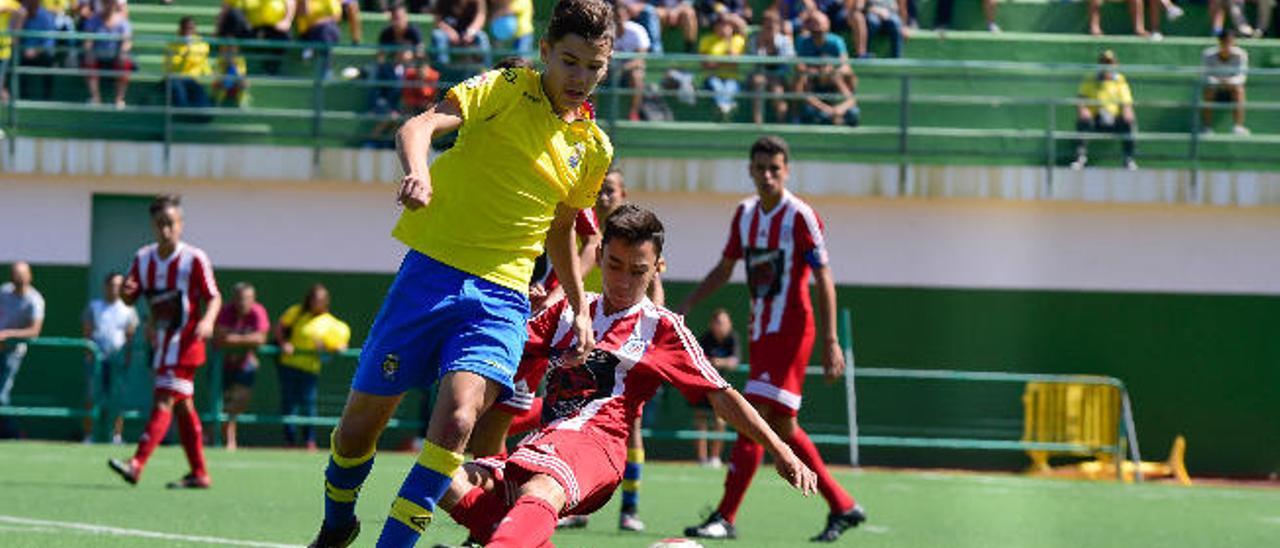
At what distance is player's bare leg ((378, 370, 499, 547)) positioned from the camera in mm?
8062

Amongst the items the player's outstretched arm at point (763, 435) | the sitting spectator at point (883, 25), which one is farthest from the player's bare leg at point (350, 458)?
the sitting spectator at point (883, 25)

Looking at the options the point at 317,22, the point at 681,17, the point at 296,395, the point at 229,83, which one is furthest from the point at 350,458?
the point at 681,17

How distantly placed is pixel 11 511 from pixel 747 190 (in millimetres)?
13198

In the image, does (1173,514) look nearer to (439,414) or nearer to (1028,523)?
(1028,523)

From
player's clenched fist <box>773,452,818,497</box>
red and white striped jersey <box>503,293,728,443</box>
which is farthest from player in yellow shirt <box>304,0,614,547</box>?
player's clenched fist <box>773,452,818,497</box>

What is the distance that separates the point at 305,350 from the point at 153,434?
8.82 metres

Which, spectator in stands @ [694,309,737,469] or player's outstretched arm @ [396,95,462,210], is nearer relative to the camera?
player's outstretched arm @ [396,95,462,210]

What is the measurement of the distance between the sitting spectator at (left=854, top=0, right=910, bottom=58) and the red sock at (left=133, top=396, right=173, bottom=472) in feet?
42.0

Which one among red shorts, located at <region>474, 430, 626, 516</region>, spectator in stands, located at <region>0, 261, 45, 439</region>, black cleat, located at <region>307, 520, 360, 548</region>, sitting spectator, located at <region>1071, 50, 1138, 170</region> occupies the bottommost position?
spectator in stands, located at <region>0, 261, 45, 439</region>

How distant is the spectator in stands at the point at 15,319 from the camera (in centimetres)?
2444

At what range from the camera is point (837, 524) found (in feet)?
42.6

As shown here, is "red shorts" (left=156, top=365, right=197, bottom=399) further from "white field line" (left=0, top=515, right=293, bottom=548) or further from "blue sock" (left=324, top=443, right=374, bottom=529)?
"blue sock" (left=324, top=443, right=374, bottom=529)

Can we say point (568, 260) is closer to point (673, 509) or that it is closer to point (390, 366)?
point (390, 366)

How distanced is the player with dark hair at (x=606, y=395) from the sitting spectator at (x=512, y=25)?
17359 mm
